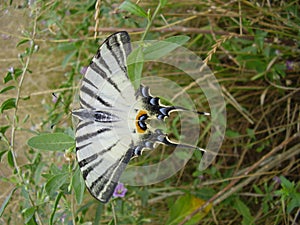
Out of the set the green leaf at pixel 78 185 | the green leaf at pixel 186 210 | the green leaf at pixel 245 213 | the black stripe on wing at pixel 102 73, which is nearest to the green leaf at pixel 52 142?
the green leaf at pixel 78 185

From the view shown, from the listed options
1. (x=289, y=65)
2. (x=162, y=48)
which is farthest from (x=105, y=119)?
(x=289, y=65)

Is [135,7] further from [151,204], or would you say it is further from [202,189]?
[151,204]

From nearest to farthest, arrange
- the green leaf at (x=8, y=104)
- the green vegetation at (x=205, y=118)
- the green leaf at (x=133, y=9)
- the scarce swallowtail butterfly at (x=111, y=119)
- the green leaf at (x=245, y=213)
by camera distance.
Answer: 1. the scarce swallowtail butterfly at (x=111, y=119)
2. the green leaf at (x=133, y=9)
3. the green leaf at (x=8, y=104)
4. the green vegetation at (x=205, y=118)
5. the green leaf at (x=245, y=213)

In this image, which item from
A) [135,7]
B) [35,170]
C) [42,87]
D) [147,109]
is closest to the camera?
[147,109]

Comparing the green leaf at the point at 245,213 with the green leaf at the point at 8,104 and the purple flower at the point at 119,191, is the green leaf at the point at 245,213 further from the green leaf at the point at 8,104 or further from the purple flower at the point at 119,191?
the green leaf at the point at 8,104

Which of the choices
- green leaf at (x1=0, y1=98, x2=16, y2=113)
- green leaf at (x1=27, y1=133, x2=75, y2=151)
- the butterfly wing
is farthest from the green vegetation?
the butterfly wing

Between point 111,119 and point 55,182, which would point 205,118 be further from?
point 111,119

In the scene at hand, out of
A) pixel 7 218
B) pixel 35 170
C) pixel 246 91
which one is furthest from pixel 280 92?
pixel 7 218
